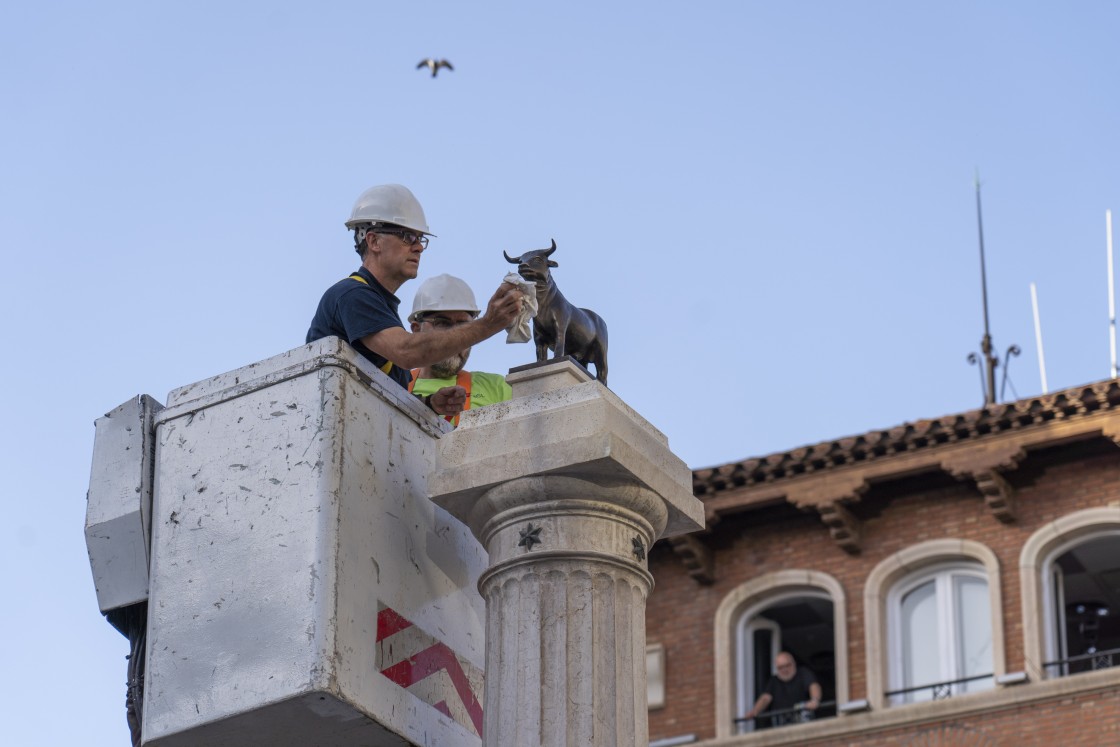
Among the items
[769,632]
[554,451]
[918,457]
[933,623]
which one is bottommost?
[554,451]

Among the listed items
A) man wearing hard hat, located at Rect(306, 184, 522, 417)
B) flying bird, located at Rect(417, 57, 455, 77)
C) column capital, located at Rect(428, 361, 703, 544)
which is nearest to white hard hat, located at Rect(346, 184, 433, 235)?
man wearing hard hat, located at Rect(306, 184, 522, 417)

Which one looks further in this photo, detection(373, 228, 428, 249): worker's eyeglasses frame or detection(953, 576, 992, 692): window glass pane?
detection(953, 576, 992, 692): window glass pane

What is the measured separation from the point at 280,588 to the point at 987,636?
2158cm

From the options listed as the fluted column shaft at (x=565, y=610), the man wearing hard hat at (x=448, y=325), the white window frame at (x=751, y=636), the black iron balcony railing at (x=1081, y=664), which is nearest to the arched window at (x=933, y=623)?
the black iron balcony railing at (x=1081, y=664)

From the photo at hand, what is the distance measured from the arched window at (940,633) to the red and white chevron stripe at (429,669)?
20.4 m

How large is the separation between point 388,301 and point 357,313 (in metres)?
0.29

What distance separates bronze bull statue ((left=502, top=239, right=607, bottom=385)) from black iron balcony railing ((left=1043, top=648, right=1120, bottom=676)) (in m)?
19.6

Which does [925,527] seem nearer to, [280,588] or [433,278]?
[433,278]

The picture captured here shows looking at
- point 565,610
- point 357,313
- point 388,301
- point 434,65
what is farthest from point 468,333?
point 434,65

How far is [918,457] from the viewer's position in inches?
1181

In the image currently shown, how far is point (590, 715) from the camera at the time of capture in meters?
8.49

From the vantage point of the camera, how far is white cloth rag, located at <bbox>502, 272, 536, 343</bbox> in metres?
9.22

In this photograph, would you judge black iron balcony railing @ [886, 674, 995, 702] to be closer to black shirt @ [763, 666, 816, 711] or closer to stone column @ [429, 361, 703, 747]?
black shirt @ [763, 666, 816, 711]

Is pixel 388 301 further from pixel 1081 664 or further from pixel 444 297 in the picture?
pixel 1081 664
